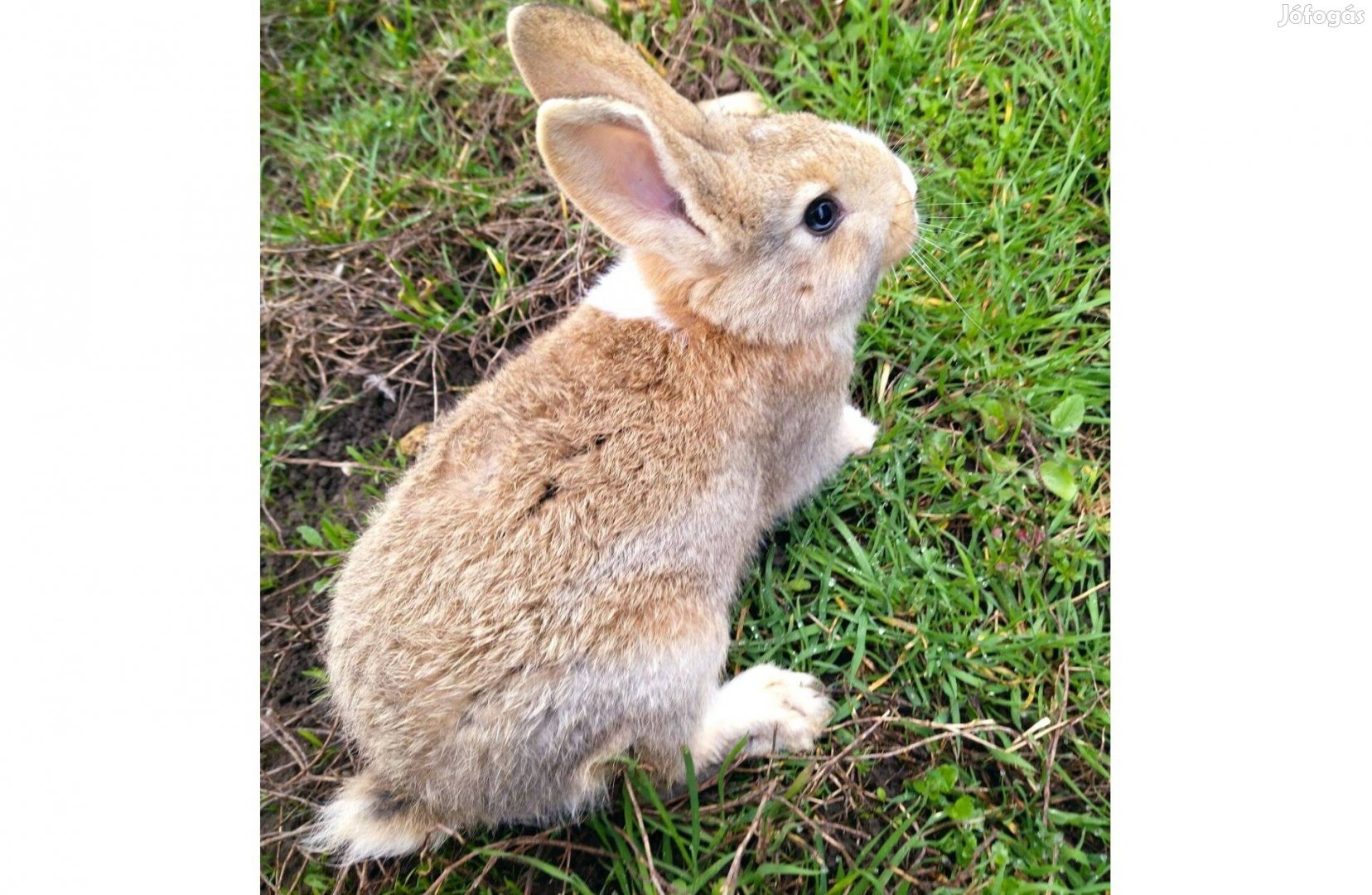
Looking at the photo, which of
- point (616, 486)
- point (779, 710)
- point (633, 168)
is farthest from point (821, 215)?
point (779, 710)

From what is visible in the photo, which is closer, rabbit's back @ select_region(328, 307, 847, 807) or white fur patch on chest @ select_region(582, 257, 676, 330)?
rabbit's back @ select_region(328, 307, 847, 807)

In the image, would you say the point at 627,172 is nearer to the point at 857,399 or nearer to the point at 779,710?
the point at 857,399

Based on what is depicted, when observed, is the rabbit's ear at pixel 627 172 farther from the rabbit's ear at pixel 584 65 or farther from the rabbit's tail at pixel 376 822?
the rabbit's tail at pixel 376 822

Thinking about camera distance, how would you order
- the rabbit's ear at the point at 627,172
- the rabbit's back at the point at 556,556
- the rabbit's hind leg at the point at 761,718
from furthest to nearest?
the rabbit's hind leg at the point at 761,718 → the rabbit's back at the point at 556,556 → the rabbit's ear at the point at 627,172

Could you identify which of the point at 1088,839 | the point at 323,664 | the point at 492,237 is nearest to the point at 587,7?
the point at 492,237

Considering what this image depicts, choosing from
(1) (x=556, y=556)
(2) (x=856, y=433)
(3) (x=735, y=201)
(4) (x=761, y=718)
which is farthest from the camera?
(2) (x=856, y=433)

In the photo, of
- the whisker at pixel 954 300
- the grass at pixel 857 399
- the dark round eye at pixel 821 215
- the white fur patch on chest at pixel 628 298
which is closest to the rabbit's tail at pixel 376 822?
the grass at pixel 857 399

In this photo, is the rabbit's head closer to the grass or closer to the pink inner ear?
the pink inner ear

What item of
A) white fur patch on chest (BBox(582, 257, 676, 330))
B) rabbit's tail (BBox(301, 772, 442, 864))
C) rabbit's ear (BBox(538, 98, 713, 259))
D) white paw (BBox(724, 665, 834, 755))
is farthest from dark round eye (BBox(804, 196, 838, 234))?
rabbit's tail (BBox(301, 772, 442, 864))
